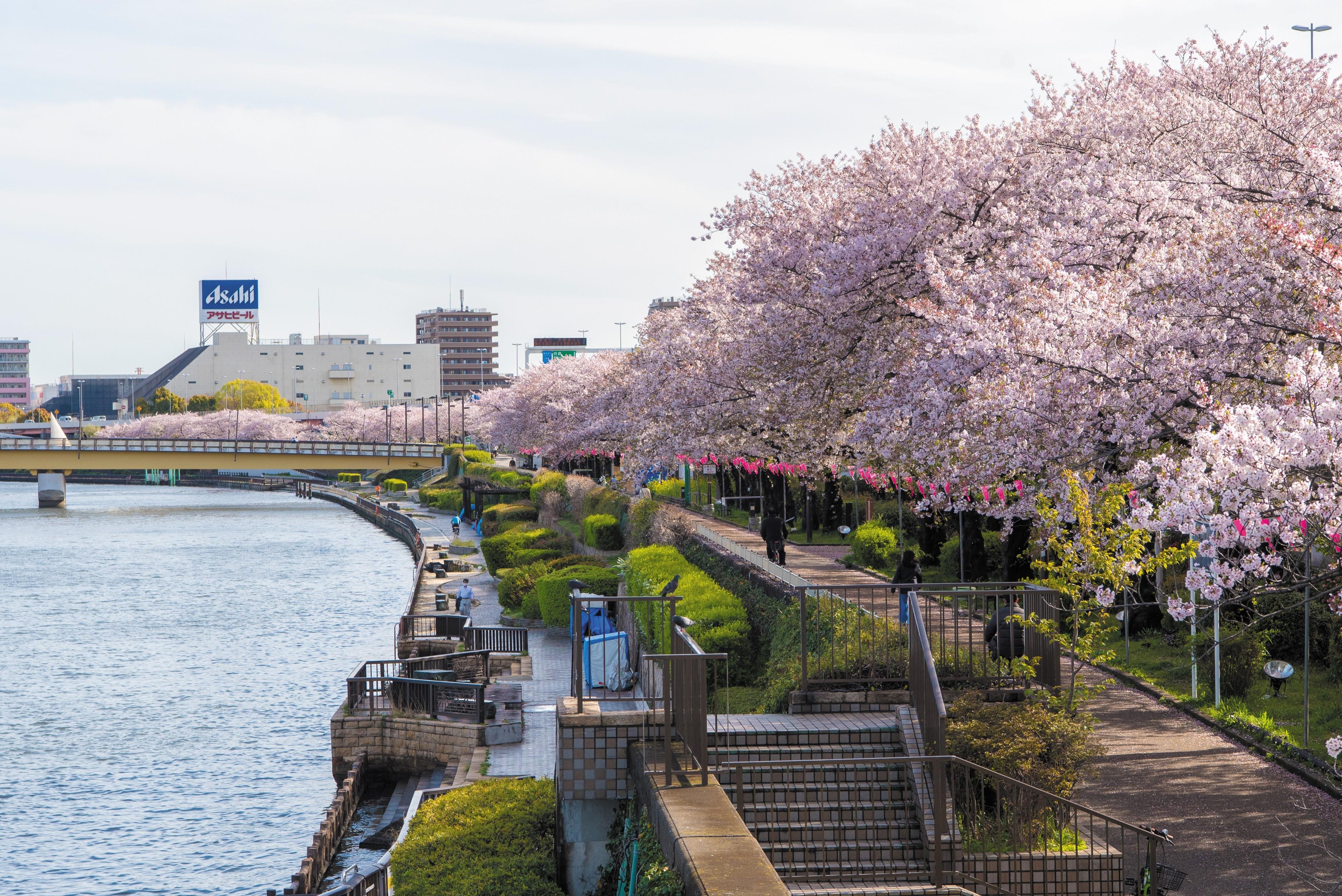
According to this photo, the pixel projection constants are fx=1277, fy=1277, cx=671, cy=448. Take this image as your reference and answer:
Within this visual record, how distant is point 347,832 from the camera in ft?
74.9

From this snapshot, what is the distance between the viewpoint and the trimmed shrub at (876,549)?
28.9m

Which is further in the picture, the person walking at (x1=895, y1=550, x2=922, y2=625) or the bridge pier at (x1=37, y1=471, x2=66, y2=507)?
the bridge pier at (x1=37, y1=471, x2=66, y2=507)

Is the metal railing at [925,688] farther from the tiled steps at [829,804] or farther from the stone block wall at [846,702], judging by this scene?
the tiled steps at [829,804]

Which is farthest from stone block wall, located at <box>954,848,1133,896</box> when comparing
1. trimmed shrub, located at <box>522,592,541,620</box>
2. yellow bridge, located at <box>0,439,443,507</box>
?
yellow bridge, located at <box>0,439,443,507</box>

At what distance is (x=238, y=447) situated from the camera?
110125 millimetres

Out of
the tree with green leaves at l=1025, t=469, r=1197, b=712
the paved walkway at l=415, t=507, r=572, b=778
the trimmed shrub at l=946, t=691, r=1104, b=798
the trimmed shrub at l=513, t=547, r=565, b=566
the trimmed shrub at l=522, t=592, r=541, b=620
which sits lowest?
the paved walkway at l=415, t=507, r=572, b=778

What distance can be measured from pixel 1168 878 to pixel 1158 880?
0.18 m

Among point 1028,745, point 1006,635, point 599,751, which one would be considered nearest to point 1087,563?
point 1006,635

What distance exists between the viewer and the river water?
24.5m

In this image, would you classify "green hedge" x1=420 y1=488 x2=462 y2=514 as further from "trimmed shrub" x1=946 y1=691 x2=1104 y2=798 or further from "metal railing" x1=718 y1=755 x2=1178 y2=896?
"trimmed shrub" x1=946 y1=691 x2=1104 y2=798

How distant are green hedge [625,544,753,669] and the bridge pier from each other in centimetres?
10641

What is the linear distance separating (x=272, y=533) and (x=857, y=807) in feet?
282

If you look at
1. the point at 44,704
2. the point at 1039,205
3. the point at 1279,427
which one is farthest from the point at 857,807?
the point at 44,704

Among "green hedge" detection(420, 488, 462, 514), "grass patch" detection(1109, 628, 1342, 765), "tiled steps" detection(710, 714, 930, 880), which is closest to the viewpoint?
"tiled steps" detection(710, 714, 930, 880)
